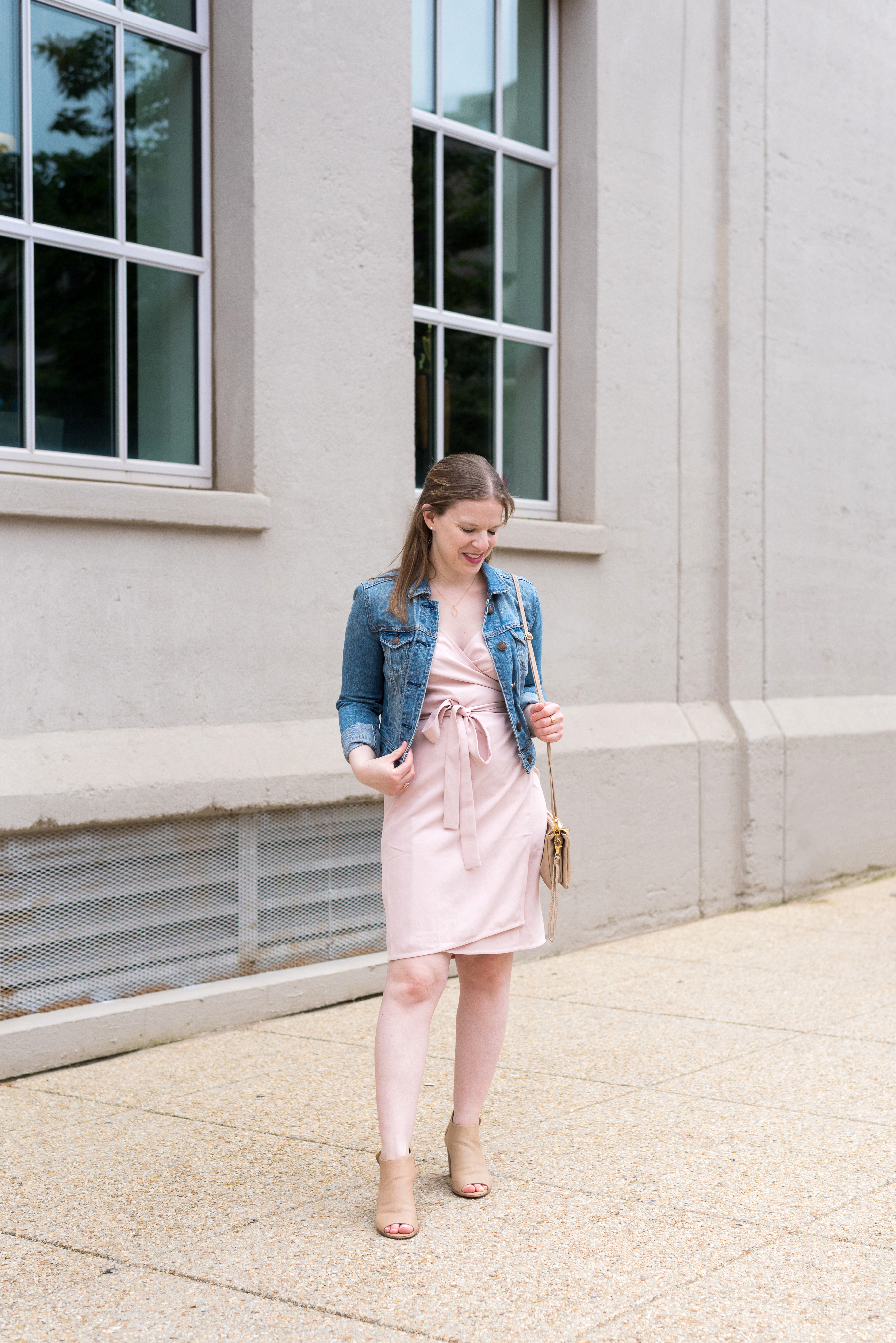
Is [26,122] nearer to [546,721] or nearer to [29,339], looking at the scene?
[29,339]

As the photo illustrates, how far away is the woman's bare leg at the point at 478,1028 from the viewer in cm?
363

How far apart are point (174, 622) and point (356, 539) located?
0.98 meters

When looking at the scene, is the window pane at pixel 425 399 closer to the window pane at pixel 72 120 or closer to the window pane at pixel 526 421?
the window pane at pixel 526 421

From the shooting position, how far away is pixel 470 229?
6.96 metres

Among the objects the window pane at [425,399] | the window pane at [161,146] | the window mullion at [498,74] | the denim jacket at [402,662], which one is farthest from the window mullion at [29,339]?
the window mullion at [498,74]

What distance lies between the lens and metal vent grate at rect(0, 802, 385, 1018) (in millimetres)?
4941

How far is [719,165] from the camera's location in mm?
7961

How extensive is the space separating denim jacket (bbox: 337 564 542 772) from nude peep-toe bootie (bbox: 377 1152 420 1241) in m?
0.97

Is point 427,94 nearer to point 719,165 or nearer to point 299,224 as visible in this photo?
point 299,224

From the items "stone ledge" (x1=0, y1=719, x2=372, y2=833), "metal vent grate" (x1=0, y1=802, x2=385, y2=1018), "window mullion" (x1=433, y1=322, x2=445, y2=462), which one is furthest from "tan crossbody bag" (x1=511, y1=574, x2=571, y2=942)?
"window mullion" (x1=433, y1=322, x2=445, y2=462)

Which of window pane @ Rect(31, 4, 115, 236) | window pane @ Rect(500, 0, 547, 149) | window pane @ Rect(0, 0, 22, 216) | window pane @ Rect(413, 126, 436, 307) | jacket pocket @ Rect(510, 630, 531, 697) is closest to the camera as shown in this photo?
jacket pocket @ Rect(510, 630, 531, 697)

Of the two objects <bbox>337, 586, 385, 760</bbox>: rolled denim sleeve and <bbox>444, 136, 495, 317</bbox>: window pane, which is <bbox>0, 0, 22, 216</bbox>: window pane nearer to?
<bbox>444, 136, 495, 317</bbox>: window pane

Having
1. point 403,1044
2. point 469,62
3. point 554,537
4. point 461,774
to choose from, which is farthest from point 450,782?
point 469,62

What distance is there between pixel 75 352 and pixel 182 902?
207cm
